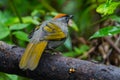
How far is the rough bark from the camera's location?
254cm

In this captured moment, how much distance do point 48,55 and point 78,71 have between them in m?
0.34

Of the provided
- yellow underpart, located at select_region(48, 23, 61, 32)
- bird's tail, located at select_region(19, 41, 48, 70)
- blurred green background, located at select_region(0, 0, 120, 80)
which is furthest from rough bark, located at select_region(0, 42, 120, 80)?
blurred green background, located at select_region(0, 0, 120, 80)

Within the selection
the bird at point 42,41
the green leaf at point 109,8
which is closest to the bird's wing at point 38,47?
the bird at point 42,41

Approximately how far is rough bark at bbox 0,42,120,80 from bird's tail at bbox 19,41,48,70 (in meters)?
0.06

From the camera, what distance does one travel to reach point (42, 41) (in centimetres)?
287

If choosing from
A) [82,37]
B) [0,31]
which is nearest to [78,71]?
[0,31]

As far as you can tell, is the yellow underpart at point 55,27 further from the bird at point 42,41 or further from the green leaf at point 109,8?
the green leaf at point 109,8

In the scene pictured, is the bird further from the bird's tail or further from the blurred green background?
the blurred green background

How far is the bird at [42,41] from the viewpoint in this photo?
104 inches

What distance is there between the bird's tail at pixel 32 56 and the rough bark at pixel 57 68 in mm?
63

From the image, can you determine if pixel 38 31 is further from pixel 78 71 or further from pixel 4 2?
pixel 4 2

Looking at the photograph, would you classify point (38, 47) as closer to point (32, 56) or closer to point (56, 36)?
point (32, 56)

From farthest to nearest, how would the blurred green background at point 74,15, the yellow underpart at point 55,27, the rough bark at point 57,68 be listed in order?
the blurred green background at point 74,15 < the yellow underpart at point 55,27 < the rough bark at point 57,68

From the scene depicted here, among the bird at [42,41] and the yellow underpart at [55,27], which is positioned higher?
the yellow underpart at [55,27]
